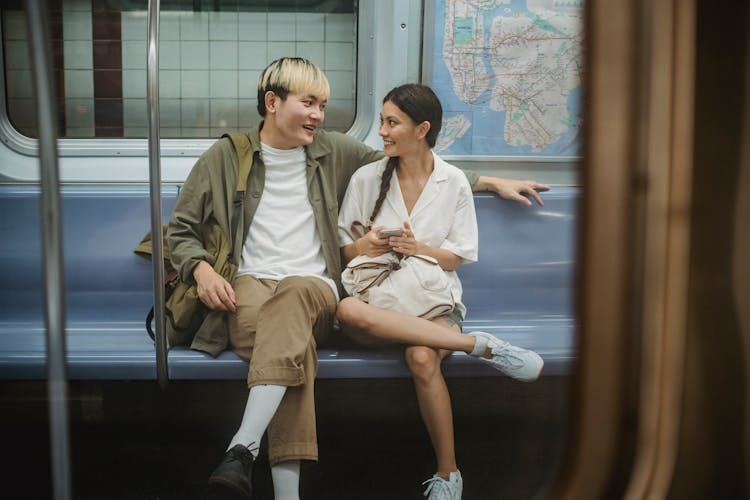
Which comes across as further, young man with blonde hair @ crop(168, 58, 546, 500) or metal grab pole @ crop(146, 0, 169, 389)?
young man with blonde hair @ crop(168, 58, 546, 500)

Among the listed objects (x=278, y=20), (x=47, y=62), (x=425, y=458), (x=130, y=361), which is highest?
(x=278, y=20)

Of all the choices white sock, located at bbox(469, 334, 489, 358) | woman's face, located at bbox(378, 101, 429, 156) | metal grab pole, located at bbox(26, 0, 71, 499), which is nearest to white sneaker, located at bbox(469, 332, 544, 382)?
white sock, located at bbox(469, 334, 489, 358)

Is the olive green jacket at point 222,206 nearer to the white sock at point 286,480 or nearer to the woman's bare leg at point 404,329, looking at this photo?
the woman's bare leg at point 404,329

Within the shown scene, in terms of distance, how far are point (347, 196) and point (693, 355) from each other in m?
1.45

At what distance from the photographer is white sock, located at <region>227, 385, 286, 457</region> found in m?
2.21

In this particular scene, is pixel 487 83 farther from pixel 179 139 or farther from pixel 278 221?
pixel 179 139

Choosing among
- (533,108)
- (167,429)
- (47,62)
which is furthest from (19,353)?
(533,108)

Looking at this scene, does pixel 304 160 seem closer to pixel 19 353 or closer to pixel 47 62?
pixel 19 353

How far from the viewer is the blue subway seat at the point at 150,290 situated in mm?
2449

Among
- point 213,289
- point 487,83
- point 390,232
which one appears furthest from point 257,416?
point 487,83

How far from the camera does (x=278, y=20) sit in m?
2.95

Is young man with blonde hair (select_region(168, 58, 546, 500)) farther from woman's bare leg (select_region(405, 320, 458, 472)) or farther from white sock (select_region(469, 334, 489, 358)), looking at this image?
white sock (select_region(469, 334, 489, 358))

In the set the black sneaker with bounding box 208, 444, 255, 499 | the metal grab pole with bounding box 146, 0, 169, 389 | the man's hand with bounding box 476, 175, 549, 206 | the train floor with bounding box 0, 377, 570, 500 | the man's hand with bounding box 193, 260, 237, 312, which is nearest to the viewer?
the metal grab pole with bounding box 146, 0, 169, 389

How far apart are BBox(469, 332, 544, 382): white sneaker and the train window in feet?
4.10
